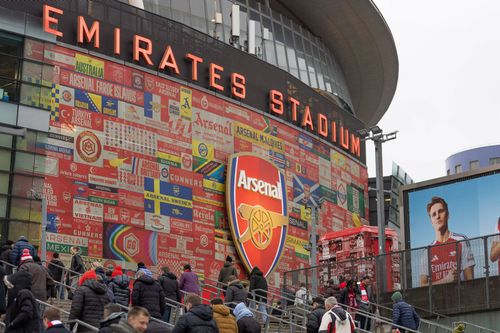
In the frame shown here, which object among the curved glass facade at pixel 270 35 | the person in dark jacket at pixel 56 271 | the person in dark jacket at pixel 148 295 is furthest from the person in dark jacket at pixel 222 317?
the curved glass facade at pixel 270 35

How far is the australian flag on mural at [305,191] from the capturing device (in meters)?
47.9

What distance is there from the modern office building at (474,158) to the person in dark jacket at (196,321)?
10246 cm

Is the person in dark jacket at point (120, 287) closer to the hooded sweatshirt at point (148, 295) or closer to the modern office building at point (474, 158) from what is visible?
the hooded sweatshirt at point (148, 295)

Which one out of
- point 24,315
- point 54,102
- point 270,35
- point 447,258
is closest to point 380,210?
point 447,258

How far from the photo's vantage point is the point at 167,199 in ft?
133

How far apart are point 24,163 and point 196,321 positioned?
22.6 m

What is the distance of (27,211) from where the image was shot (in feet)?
117

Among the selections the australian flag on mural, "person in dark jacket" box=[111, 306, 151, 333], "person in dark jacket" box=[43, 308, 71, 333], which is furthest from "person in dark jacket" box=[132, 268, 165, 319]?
→ the australian flag on mural

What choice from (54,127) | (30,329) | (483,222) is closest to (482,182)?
(483,222)

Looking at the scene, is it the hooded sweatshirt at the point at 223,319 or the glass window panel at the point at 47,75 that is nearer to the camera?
the hooded sweatshirt at the point at 223,319

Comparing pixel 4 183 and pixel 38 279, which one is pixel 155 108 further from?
pixel 38 279

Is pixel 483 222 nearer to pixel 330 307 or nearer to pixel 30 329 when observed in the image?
pixel 330 307

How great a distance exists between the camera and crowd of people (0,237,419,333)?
14.3m

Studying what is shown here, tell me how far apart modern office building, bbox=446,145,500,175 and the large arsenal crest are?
7226 centimetres
